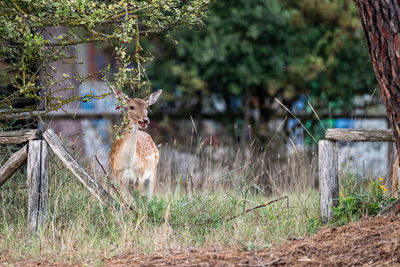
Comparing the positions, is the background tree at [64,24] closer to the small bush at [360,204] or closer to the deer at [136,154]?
the deer at [136,154]

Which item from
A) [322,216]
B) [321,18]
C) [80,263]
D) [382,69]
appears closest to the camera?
[382,69]

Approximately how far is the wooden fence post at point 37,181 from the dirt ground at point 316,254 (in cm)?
84

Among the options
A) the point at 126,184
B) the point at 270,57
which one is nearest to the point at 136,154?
the point at 126,184

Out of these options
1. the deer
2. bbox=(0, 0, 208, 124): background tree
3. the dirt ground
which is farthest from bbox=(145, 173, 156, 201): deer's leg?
the dirt ground

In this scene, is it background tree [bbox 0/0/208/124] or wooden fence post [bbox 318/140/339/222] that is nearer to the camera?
background tree [bbox 0/0/208/124]

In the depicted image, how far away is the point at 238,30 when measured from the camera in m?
11.9

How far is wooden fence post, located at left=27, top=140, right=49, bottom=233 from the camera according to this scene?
6.25 meters

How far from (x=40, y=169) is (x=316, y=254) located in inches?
107

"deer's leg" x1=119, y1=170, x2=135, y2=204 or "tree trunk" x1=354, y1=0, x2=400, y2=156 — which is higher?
"tree trunk" x1=354, y1=0, x2=400, y2=156

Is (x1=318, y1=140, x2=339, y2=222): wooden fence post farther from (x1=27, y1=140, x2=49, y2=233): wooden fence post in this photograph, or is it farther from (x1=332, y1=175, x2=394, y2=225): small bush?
(x1=27, y1=140, x2=49, y2=233): wooden fence post

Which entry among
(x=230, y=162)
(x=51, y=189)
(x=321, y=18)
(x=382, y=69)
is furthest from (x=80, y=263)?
(x=321, y=18)

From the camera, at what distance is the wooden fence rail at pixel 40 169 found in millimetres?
6254

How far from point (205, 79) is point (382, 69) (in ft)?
24.0

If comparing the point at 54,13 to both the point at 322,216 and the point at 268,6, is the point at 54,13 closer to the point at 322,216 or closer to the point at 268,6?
the point at 322,216
